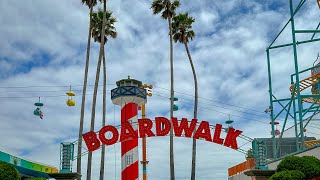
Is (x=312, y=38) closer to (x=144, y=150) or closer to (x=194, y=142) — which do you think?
(x=194, y=142)

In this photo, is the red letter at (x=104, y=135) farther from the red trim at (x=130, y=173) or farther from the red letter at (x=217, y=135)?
the red letter at (x=217, y=135)

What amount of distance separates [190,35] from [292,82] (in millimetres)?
12626

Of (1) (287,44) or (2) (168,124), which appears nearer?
(2) (168,124)

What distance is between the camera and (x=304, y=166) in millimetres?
22547

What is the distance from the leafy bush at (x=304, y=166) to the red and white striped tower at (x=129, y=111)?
11.9m

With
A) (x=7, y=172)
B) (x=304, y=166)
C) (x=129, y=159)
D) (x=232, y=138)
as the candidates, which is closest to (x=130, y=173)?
(x=129, y=159)

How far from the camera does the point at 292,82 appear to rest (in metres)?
39.7

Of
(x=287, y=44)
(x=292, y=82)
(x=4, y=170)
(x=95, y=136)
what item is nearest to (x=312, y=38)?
(x=287, y=44)

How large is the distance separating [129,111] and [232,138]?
8520mm

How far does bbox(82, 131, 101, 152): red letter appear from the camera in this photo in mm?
26031

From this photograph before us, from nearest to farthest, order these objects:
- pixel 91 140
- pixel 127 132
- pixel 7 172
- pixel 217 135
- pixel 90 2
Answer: pixel 7 172 < pixel 91 140 < pixel 127 132 < pixel 217 135 < pixel 90 2

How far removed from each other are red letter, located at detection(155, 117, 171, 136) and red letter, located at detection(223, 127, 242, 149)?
3.76m

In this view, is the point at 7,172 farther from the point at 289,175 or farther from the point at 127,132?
the point at 289,175

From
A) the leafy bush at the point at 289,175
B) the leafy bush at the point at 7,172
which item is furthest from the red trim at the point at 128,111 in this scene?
the leafy bush at the point at 289,175
